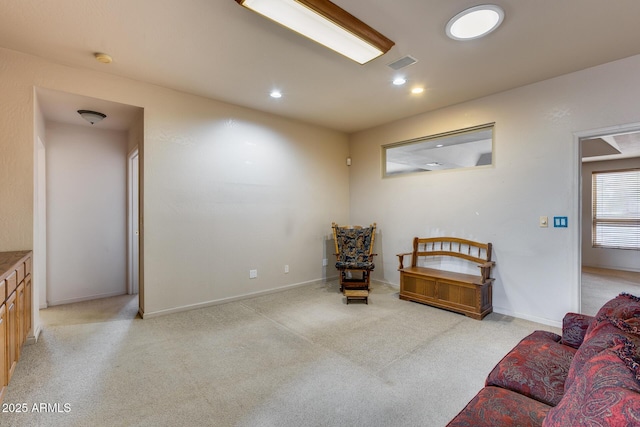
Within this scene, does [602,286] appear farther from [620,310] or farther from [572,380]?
[572,380]

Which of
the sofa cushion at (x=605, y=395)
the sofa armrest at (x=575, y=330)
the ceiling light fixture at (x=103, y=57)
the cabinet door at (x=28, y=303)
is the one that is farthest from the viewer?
the ceiling light fixture at (x=103, y=57)

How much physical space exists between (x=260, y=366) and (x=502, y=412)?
1.74 metres

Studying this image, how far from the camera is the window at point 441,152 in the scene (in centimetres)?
378

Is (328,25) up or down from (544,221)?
up

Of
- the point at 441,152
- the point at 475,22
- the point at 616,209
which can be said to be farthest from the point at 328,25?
the point at 616,209

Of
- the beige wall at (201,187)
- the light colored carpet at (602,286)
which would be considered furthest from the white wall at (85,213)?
the light colored carpet at (602,286)

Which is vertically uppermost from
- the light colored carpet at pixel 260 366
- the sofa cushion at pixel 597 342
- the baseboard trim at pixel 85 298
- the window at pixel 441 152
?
the window at pixel 441 152

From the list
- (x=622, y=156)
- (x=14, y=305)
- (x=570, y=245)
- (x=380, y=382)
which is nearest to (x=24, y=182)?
(x=14, y=305)

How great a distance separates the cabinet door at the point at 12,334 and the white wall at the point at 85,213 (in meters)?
2.06

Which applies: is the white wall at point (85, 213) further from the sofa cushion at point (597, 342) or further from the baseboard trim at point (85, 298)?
the sofa cushion at point (597, 342)

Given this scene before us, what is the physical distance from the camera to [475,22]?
220cm

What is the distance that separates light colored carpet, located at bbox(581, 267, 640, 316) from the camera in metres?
3.84

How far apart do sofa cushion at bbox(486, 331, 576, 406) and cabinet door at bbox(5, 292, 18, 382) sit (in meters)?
3.07

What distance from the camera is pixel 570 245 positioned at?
3051mm
